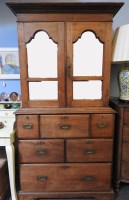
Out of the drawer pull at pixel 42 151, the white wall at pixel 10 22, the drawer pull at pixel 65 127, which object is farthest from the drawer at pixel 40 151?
the white wall at pixel 10 22

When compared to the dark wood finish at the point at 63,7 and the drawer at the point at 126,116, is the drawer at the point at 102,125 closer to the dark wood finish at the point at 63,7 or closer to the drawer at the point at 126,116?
the drawer at the point at 126,116

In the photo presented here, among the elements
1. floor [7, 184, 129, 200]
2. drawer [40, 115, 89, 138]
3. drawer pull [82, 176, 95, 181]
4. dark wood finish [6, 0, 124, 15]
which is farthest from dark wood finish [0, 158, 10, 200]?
dark wood finish [6, 0, 124, 15]

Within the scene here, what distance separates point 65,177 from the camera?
1649 mm

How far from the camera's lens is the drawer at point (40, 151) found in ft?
5.24

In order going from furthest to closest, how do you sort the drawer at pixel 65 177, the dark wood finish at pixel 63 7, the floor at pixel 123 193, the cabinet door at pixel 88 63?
the floor at pixel 123 193
the drawer at pixel 65 177
the cabinet door at pixel 88 63
the dark wood finish at pixel 63 7

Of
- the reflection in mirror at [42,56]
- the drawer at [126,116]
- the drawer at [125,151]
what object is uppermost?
the reflection in mirror at [42,56]

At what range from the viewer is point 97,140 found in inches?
63.1

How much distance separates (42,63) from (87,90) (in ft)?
1.62

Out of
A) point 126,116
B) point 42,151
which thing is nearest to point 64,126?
point 42,151

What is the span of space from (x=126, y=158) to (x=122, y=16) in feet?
5.17

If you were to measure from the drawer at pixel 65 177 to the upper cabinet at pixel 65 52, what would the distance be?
0.60 metres

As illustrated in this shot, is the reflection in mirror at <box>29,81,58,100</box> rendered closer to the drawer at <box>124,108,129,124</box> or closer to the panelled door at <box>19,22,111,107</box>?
the panelled door at <box>19,22,111,107</box>

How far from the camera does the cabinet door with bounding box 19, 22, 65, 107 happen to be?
151cm

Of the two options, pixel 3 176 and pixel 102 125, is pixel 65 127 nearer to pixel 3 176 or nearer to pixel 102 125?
pixel 102 125
